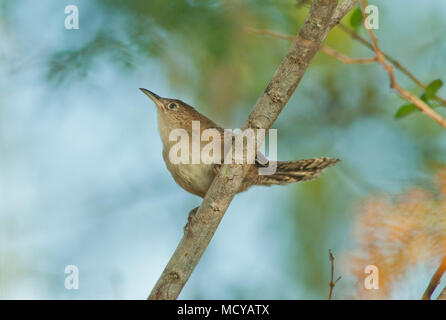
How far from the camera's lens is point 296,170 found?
5129mm

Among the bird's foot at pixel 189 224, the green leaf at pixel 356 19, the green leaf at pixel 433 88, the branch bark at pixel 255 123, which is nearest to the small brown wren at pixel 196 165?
the bird's foot at pixel 189 224

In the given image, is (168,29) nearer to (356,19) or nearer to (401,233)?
(356,19)

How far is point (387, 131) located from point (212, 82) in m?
2.42

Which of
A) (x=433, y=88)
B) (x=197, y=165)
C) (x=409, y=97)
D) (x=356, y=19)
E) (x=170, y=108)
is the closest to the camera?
(x=409, y=97)

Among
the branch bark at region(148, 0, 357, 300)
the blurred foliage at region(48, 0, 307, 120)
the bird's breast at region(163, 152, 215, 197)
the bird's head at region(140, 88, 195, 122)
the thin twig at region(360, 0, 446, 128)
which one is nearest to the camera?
the thin twig at region(360, 0, 446, 128)

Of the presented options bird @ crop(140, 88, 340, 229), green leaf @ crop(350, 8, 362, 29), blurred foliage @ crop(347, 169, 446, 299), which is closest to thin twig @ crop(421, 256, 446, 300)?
blurred foliage @ crop(347, 169, 446, 299)

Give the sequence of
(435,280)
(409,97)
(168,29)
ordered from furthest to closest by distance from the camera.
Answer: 1. (168,29)
2. (409,97)
3. (435,280)

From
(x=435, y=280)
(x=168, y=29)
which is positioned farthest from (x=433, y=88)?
(x=168, y=29)

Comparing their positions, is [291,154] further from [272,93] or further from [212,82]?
[272,93]

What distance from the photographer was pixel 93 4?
14.3ft

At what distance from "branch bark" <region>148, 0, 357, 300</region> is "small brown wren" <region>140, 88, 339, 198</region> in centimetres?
112

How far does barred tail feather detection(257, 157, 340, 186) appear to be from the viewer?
5.02 metres

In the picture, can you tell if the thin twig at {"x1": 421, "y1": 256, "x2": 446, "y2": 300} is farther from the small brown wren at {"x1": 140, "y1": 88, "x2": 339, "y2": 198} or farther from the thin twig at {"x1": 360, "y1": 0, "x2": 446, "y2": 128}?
the small brown wren at {"x1": 140, "y1": 88, "x2": 339, "y2": 198}

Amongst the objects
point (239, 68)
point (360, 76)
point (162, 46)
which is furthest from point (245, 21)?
point (360, 76)
